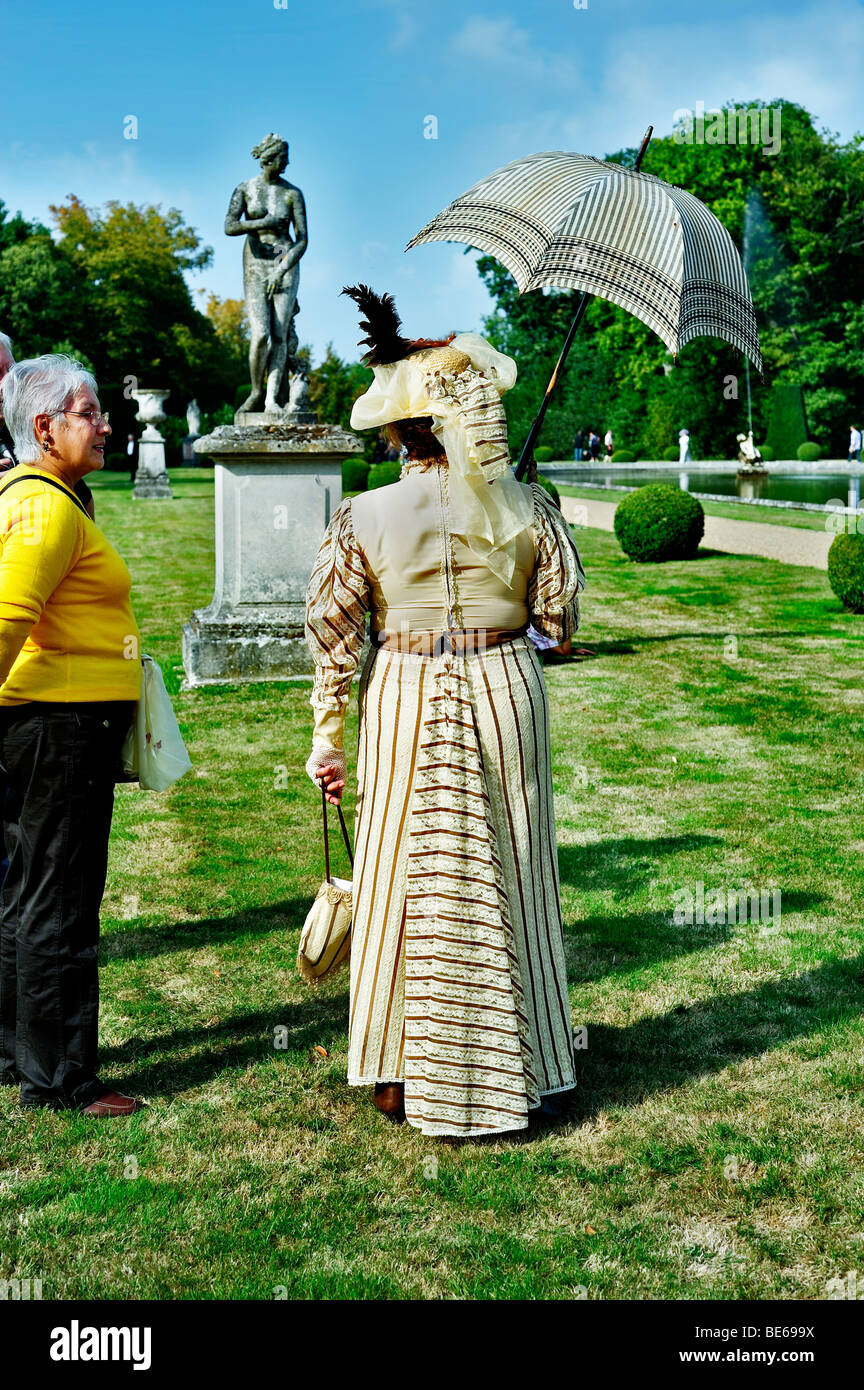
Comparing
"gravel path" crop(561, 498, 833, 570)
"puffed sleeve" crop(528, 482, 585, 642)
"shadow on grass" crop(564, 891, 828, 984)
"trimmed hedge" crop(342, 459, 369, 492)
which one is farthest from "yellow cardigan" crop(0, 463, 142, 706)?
"trimmed hedge" crop(342, 459, 369, 492)

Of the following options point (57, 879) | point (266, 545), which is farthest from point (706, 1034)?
point (266, 545)

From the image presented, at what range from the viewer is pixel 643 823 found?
244 inches

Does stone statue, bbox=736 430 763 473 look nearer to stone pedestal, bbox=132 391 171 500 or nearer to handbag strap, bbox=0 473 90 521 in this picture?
stone pedestal, bbox=132 391 171 500

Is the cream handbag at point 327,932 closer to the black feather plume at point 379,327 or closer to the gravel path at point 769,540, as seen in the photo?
the black feather plume at point 379,327

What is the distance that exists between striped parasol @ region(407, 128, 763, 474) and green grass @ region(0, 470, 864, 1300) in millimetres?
1889

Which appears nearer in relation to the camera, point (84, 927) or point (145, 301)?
point (84, 927)

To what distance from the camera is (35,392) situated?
322cm

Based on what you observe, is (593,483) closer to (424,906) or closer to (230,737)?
(230,737)

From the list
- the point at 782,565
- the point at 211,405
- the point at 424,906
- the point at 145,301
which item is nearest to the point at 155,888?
the point at 424,906

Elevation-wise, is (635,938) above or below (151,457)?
below

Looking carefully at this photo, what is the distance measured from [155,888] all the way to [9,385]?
269cm

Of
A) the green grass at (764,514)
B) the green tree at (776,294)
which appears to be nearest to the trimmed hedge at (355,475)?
the green grass at (764,514)

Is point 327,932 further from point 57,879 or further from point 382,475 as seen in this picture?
point 382,475

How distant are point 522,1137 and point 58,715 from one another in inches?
64.7
